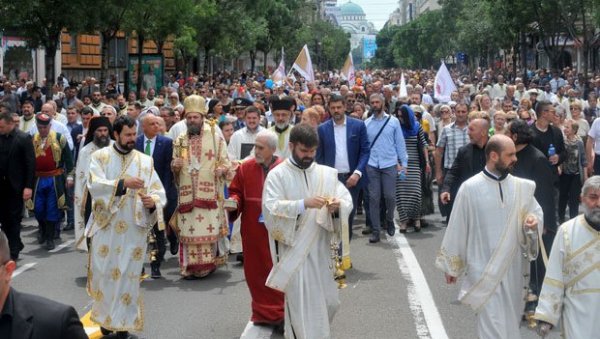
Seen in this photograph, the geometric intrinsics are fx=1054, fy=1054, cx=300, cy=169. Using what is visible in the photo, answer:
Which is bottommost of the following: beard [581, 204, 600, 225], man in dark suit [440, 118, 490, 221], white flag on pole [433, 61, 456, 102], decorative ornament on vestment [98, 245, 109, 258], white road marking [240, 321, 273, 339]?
white road marking [240, 321, 273, 339]

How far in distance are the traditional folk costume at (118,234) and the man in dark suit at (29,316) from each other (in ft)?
15.0

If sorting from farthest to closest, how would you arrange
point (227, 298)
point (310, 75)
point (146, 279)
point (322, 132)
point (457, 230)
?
point (310, 75) → point (322, 132) → point (146, 279) → point (227, 298) → point (457, 230)

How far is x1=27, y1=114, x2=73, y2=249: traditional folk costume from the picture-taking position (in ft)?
44.6

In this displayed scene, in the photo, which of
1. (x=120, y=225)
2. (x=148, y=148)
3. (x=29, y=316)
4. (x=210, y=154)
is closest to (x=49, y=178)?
(x=148, y=148)

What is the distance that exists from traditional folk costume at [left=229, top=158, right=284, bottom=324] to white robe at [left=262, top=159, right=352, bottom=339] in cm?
101

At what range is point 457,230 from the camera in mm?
7164

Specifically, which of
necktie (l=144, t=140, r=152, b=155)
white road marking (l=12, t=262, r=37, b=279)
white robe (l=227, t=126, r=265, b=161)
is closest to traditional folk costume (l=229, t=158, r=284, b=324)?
necktie (l=144, t=140, r=152, b=155)

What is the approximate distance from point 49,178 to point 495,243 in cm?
818

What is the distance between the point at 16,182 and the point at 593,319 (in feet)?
26.5

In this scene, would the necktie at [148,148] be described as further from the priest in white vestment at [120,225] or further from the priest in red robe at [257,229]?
the priest in red robe at [257,229]

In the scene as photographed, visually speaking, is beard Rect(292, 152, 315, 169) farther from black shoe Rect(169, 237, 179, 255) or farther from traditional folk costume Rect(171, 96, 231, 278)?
black shoe Rect(169, 237, 179, 255)

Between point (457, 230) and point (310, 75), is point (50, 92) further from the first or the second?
point (457, 230)

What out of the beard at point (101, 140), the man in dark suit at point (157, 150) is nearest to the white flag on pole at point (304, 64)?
the man in dark suit at point (157, 150)

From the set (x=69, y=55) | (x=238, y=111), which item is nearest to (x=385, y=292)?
(x=238, y=111)
